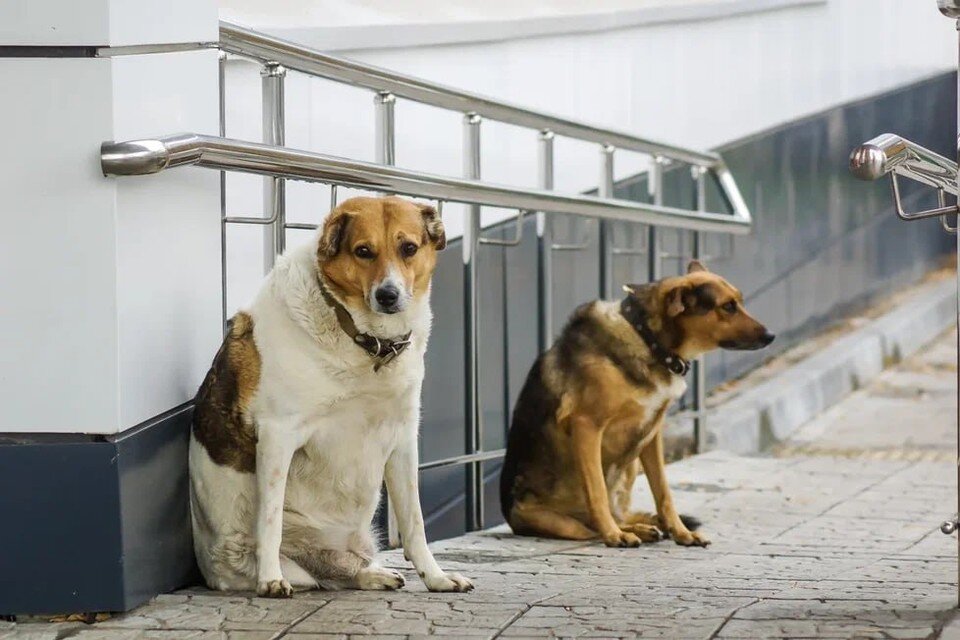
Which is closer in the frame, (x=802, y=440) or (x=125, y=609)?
(x=125, y=609)

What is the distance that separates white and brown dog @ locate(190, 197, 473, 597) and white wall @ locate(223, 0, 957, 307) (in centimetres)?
65

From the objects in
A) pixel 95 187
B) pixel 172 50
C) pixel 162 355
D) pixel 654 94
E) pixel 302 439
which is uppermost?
pixel 654 94

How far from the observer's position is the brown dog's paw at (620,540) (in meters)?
4.46

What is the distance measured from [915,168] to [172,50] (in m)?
1.57

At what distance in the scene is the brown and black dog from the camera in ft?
15.0

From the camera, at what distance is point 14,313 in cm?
279

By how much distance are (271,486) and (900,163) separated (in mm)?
1468

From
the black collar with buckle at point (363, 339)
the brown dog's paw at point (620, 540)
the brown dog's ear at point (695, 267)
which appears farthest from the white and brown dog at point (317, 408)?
the brown dog's ear at point (695, 267)

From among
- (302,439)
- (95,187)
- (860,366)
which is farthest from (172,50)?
(860,366)

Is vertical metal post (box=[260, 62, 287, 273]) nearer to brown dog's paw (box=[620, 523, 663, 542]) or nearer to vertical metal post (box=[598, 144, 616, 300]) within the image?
brown dog's paw (box=[620, 523, 663, 542])

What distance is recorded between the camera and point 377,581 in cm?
324

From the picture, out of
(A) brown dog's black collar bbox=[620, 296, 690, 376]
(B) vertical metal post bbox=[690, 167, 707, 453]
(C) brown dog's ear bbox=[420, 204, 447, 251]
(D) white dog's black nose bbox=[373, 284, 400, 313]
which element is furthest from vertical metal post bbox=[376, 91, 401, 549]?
(B) vertical metal post bbox=[690, 167, 707, 453]

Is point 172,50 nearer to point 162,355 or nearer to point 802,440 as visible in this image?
point 162,355

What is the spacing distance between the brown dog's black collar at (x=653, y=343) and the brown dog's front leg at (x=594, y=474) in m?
0.31
